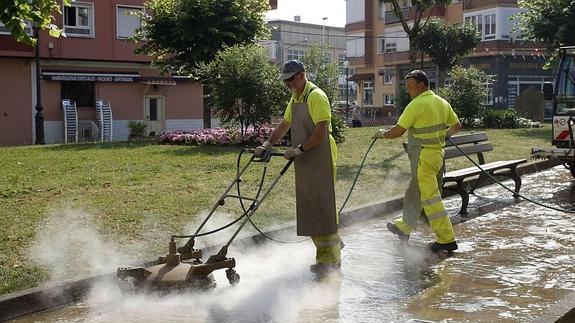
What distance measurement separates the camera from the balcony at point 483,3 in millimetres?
44844

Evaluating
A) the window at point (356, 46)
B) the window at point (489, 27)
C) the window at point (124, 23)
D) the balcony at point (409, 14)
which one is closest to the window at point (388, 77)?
the window at point (356, 46)

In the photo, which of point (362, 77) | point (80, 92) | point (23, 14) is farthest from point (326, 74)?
point (362, 77)

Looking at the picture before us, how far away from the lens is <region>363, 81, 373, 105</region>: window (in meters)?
58.6

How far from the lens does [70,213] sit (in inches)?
316

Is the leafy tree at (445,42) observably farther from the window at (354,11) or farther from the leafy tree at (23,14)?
the leafy tree at (23,14)

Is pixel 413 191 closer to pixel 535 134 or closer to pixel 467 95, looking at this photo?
pixel 535 134

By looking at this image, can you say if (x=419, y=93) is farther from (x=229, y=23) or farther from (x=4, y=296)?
(x=229, y=23)

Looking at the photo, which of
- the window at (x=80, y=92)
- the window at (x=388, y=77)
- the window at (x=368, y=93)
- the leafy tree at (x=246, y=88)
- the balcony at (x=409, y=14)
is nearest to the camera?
the leafy tree at (x=246, y=88)

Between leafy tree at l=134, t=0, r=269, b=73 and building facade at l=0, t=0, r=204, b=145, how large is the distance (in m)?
8.25

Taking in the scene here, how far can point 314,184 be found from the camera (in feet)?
19.6

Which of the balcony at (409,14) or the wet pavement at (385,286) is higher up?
the balcony at (409,14)

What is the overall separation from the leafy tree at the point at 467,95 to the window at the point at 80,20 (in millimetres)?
16067

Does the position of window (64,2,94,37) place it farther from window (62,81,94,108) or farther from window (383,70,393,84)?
window (383,70,393,84)

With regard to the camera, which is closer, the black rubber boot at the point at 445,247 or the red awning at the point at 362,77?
the black rubber boot at the point at 445,247
